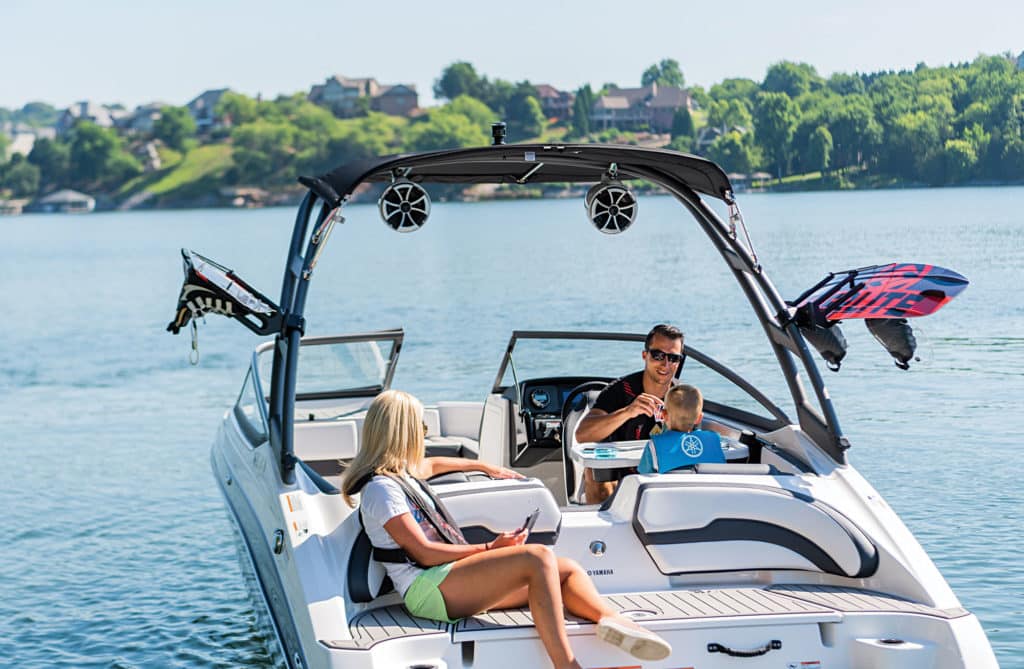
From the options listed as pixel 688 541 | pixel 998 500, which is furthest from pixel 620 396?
pixel 998 500

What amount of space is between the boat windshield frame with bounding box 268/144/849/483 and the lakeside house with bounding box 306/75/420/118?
137 m

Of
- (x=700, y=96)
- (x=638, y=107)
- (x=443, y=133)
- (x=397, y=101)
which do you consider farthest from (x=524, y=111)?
(x=700, y=96)

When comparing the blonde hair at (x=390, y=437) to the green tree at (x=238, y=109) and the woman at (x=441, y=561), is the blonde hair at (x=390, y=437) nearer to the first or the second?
the woman at (x=441, y=561)

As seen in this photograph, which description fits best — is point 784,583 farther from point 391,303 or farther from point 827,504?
point 391,303

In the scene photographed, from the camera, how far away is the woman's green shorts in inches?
169

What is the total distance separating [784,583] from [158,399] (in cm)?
1400

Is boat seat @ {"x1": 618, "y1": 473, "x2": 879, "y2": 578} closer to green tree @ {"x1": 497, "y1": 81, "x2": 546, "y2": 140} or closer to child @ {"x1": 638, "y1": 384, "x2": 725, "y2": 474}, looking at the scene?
child @ {"x1": 638, "y1": 384, "x2": 725, "y2": 474}

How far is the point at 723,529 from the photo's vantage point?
470 centimetres

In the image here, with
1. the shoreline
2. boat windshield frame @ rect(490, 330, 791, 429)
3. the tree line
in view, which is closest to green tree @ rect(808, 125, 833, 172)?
the tree line

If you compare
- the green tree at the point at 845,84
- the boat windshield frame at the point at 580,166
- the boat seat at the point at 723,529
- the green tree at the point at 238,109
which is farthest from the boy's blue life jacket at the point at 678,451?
the green tree at the point at 238,109

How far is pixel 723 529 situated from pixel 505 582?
0.93 m

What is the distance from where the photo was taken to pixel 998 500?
994 centimetres

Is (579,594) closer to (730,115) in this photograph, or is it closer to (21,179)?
(730,115)

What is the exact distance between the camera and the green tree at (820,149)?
63500 millimetres
